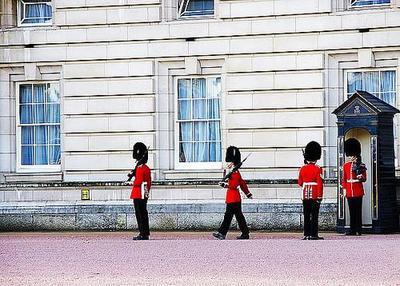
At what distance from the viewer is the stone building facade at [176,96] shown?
96.7 ft

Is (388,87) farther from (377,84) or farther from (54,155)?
(54,155)

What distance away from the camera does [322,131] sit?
29.5 m

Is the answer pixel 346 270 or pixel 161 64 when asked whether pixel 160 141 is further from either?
pixel 346 270

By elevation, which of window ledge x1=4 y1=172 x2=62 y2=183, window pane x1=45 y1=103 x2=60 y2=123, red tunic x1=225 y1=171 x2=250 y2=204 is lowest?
red tunic x1=225 y1=171 x2=250 y2=204

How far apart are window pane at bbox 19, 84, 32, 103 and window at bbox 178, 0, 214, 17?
3432 mm

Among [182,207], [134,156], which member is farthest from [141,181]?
[182,207]

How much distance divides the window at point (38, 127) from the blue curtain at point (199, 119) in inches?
99.6

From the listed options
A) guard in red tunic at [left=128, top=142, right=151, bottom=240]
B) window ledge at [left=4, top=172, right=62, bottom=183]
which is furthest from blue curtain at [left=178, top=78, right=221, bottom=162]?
guard in red tunic at [left=128, top=142, right=151, bottom=240]

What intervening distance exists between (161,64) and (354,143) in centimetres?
481

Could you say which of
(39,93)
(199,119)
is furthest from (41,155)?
(199,119)

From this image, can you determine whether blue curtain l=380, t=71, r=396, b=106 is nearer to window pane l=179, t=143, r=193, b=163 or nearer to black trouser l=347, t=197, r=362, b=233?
black trouser l=347, t=197, r=362, b=233

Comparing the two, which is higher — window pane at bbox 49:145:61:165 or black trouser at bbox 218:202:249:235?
window pane at bbox 49:145:61:165

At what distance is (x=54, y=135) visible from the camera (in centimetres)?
3155

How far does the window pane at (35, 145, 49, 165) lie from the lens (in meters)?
31.6
